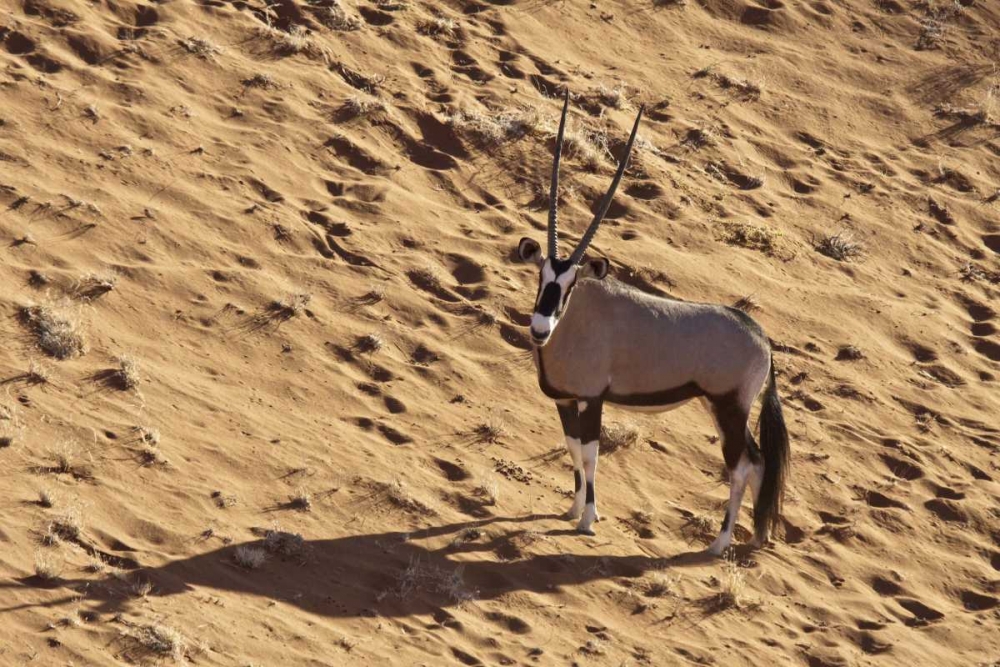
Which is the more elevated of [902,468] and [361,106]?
[361,106]

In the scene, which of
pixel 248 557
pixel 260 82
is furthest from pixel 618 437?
pixel 260 82

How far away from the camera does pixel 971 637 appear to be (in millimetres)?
10094

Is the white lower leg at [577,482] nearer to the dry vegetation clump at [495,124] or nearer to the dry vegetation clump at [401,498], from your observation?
the dry vegetation clump at [401,498]

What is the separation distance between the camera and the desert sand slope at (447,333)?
354 inches

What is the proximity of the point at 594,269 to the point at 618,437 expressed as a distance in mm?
1959

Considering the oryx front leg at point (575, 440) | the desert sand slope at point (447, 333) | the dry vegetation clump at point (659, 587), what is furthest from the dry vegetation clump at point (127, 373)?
the dry vegetation clump at point (659, 587)

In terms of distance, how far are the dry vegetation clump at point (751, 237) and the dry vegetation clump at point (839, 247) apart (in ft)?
1.97

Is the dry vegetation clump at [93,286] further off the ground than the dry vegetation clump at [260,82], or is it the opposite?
the dry vegetation clump at [260,82]

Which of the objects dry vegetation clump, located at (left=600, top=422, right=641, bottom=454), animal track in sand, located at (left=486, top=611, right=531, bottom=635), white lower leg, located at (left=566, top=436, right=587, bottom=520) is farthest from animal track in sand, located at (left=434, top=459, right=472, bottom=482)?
animal track in sand, located at (left=486, top=611, right=531, bottom=635)

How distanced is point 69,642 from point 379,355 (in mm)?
4453

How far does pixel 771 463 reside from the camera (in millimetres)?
10516

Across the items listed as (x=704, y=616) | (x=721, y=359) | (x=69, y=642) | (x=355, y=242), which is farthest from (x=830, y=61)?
(x=69, y=642)

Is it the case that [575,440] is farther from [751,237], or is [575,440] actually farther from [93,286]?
[751,237]

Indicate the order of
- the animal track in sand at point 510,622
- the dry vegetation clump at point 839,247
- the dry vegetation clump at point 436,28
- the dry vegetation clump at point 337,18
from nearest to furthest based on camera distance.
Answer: the animal track in sand at point 510,622
the dry vegetation clump at point 839,247
the dry vegetation clump at point 337,18
the dry vegetation clump at point 436,28
